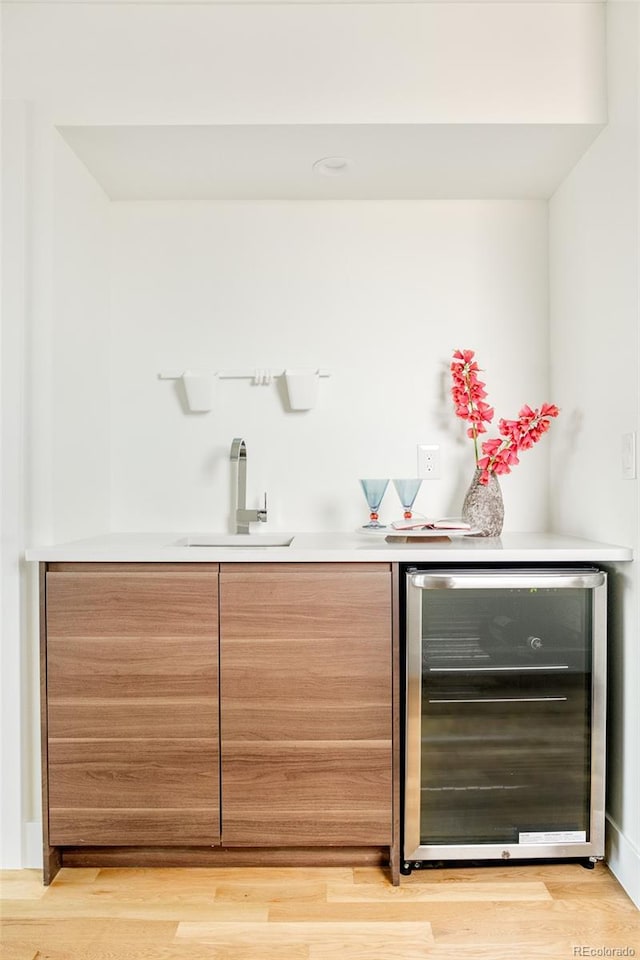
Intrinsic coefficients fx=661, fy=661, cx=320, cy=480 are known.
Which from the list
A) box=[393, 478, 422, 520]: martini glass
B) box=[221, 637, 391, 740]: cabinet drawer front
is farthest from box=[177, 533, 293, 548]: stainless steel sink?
box=[221, 637, 391, 740]: cabinet drawer front

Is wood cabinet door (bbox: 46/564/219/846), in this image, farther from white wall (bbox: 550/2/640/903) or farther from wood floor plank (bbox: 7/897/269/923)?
white wall (bbox: 550/2/640/903)

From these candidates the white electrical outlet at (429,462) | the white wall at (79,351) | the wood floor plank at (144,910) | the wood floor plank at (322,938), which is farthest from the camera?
the white electrical outlet at (429,462)

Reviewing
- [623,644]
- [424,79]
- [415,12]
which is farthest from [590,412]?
[415,12]

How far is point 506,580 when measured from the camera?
1.81 m

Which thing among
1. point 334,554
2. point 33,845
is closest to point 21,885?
point 33,845

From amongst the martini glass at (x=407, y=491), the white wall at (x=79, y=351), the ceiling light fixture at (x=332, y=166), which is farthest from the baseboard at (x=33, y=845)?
the ceiling light fixture at (x=332, y=166)

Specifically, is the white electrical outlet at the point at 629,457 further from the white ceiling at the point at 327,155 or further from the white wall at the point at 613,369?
the white ceiling at the point at 327,155

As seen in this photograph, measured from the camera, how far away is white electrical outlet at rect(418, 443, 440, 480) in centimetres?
241

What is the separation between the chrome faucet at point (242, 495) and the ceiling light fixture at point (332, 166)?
3.09 ft

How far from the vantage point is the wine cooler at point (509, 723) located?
1.83 m

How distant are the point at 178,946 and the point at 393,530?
1.21 m

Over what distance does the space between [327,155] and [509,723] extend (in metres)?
1.81

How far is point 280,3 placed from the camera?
1.90 m

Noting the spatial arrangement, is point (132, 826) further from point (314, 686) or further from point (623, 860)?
point (623, 860)
